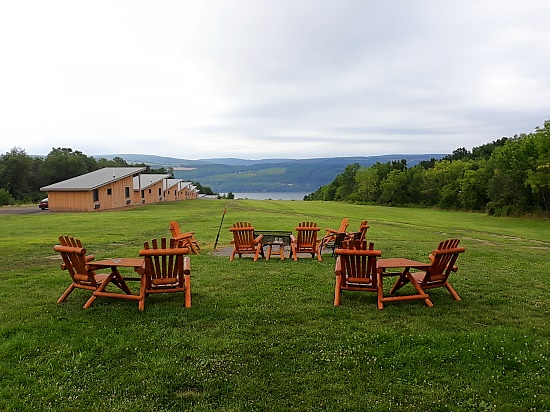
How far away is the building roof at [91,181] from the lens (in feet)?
127

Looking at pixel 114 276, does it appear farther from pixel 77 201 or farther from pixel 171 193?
pixel 171 193

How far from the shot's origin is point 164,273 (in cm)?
630

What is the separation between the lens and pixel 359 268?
21.2 feet

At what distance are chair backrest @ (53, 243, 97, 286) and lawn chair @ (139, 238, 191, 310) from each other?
86 centimetres

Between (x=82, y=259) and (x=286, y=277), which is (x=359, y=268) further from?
(x=82, y=259)

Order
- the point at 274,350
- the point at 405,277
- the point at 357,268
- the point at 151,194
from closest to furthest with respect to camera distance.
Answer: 1. the point at 274,350
2. the point at 357,268
3. the point at 405,277
4. the point at 151,194

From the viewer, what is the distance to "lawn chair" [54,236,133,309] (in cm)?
618

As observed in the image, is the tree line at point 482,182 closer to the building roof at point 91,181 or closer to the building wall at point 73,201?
the building roof at point 91,181

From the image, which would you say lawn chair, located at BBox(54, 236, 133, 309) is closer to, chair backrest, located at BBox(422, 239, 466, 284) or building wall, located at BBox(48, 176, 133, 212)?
chair backrest, located at BBox(422, 239, 466, 284)

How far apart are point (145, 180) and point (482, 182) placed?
150 feet

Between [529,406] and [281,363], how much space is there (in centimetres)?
227

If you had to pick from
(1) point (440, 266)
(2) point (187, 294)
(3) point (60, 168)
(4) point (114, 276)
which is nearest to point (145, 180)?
(3) point (60, 168)

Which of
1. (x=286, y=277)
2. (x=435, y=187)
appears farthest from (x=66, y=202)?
(x=435, y=187)

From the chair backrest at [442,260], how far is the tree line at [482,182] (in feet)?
120
